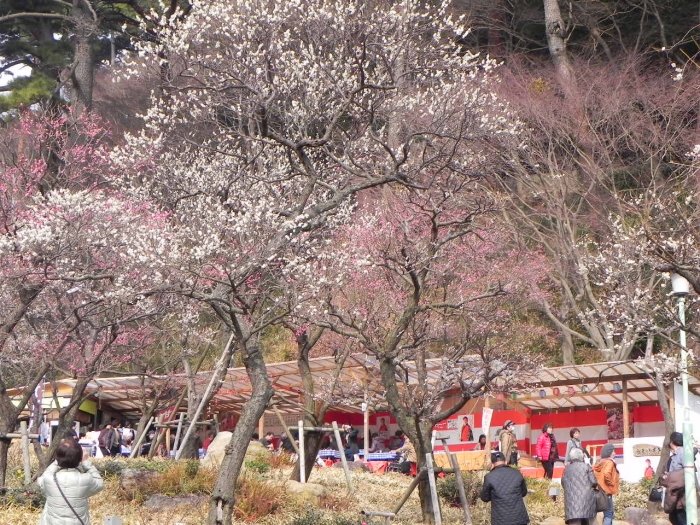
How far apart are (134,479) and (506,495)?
579cm

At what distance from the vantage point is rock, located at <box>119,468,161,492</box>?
12477 mm

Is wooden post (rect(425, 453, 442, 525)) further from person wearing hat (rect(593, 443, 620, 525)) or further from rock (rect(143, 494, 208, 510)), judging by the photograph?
rock (rect(143, 494, 208, 510))

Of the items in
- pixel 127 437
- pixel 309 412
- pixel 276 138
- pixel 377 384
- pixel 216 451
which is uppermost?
pixel 276 138

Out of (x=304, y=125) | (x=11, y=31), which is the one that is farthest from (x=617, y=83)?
(x=11, y=31)

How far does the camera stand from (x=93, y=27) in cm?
2120

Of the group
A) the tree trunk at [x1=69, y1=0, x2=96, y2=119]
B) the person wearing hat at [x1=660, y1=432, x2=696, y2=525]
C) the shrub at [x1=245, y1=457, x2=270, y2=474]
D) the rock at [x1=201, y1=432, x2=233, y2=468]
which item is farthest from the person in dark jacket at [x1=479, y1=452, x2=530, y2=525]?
the tree trunk at [x1=69, y1=0, x2=96, y2=119]

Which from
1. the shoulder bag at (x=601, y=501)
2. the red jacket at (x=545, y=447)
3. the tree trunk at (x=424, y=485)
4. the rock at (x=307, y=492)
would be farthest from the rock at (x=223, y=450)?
the shoulder bag at (x=601, y=501)

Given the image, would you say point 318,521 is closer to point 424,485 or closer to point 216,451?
point 424,485

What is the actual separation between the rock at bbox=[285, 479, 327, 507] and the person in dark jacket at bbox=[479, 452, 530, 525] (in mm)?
4007

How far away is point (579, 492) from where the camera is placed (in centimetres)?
983

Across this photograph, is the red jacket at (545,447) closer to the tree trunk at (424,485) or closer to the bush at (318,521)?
the tree trunk at (424,485)

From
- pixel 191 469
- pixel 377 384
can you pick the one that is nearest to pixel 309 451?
pixel 191 469

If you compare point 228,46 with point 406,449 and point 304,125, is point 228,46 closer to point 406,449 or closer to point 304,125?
point 304,125

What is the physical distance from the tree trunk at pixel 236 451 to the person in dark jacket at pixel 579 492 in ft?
11.2
